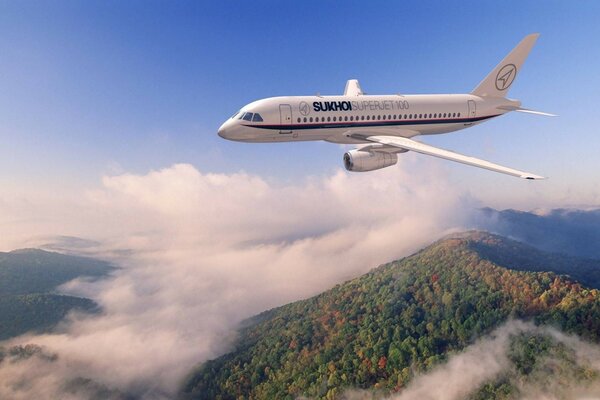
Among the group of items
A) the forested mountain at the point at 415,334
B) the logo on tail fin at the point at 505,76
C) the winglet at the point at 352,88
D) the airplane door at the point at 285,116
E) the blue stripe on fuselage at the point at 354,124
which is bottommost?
the forested mountain at the point at 415,334

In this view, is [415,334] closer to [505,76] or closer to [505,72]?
[505,76]

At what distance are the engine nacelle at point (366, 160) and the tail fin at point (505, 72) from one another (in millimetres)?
21690

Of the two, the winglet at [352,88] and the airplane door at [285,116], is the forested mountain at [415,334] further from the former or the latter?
the airplane door at [285,116]

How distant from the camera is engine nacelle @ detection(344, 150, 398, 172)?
43125 millimetres

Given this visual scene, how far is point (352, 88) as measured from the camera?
199 feet

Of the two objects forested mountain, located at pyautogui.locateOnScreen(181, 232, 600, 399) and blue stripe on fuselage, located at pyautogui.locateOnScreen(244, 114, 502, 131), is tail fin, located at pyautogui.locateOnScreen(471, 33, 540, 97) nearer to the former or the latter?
blue stripe on fuselage, located at pyautogui.locateOnScreen(244, 114, 502, 131)

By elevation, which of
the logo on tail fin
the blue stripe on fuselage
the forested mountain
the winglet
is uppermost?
the winglet

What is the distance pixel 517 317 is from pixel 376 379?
58728mm

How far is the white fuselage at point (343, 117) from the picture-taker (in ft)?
141

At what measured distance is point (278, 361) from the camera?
183250mm

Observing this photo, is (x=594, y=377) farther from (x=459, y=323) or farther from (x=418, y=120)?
(x=418, y=120)

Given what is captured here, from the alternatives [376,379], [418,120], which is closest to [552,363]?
[376,379]

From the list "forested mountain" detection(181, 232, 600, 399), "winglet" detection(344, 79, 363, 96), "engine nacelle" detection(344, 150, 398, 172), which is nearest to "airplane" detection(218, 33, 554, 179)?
"engine nacelle" detection(344, 150, 398, 172)

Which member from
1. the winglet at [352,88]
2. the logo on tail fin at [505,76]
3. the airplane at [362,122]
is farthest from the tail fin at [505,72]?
the winglet at [352,88]
